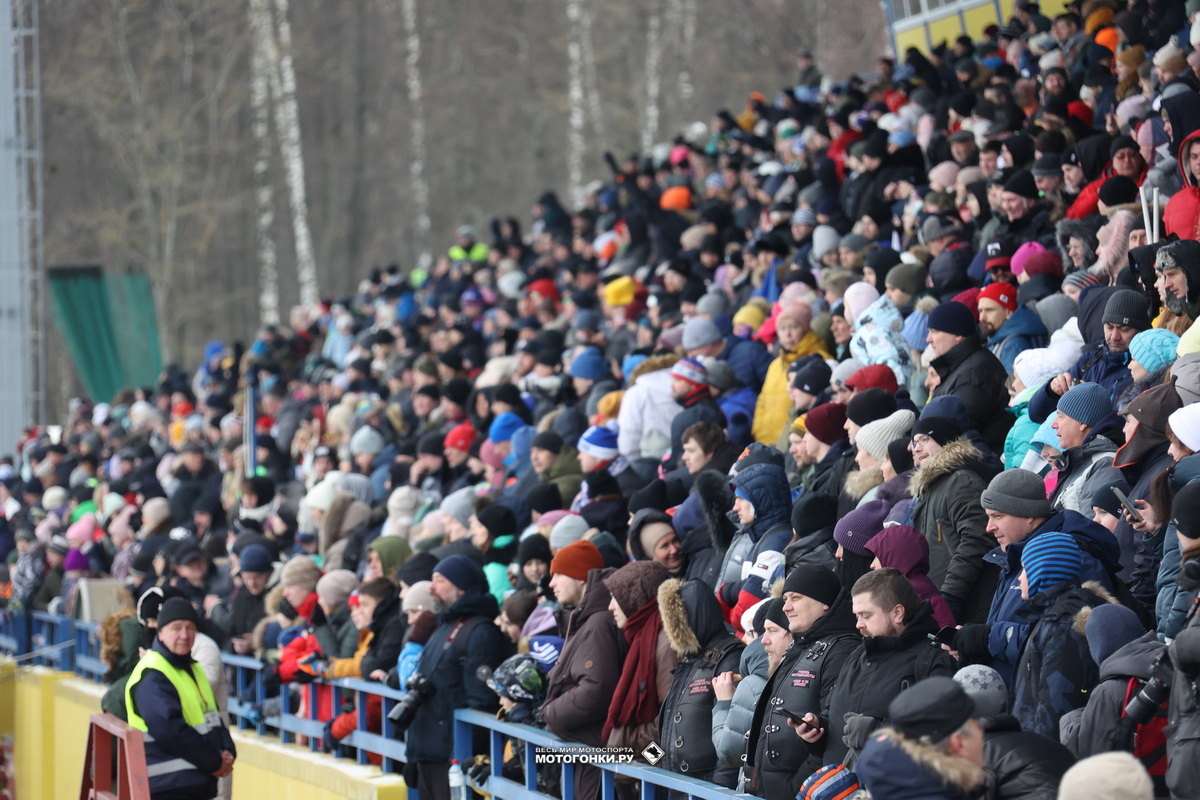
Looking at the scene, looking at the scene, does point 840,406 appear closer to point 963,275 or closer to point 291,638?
point 963,275

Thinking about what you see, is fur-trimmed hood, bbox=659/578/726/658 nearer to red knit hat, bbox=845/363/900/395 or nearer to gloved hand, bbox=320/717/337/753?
red knit hat, bbox=845/363/900/395

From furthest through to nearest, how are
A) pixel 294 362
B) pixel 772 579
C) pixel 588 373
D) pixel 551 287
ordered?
pixel 294 362
pixel 551 287
pixel 588 373
pixel 772 579

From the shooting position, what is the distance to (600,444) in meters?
10.8

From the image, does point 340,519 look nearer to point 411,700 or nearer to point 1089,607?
point 411,700

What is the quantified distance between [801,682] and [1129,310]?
9.66ft

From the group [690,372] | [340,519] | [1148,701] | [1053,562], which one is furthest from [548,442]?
[1148,701]

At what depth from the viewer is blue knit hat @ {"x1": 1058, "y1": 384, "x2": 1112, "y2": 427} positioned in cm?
690

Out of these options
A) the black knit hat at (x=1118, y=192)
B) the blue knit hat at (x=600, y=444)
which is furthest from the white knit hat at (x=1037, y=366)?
the blue knit hat at (x=600, y=444)

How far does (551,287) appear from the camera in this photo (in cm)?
1812

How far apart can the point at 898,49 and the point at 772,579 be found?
1880 centimetres

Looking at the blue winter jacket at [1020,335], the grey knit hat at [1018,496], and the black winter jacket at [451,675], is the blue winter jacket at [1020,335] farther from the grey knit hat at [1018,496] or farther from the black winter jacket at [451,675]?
the black winter jacket at [451,675]

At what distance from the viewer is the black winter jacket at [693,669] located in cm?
666

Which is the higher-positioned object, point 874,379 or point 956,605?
point 874,379

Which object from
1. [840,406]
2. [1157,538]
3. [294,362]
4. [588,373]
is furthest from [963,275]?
[294,362]
